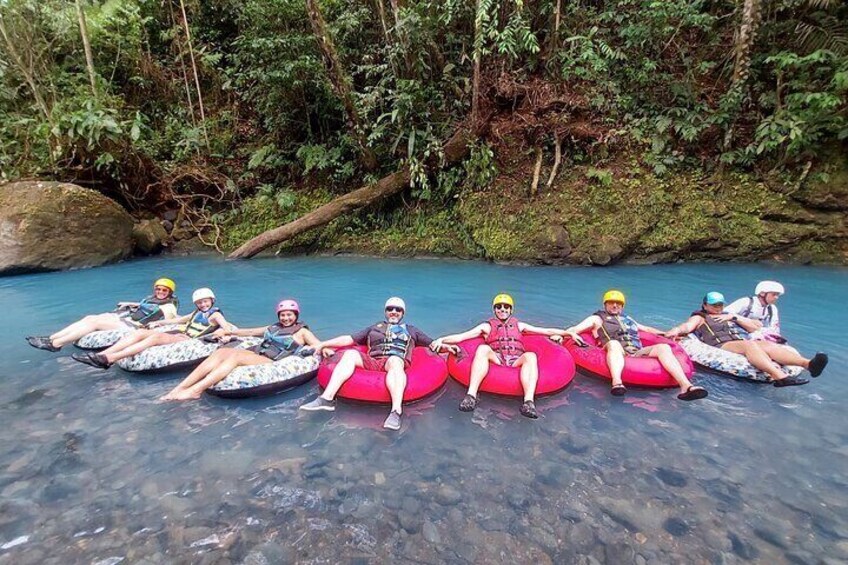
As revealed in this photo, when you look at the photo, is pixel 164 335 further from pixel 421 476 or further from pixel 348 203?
pixel 348 203

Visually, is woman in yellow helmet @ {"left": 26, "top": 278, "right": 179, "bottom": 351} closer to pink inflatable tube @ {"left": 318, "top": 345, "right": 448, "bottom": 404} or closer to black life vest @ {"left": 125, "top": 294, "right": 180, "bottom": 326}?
black life vest @ {"left": 125, "top": 294, "right": 180, "bottom": 326}

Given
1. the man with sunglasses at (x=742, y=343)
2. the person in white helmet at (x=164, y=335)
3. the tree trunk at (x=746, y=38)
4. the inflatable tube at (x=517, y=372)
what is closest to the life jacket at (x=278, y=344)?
the person in white helmet at (x=164, y=335)

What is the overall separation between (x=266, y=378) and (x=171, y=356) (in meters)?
1.37

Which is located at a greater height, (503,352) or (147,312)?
(147,312)

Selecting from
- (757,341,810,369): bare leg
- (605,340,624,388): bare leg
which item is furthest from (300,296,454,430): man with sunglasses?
(757,341,810,369): bare leg

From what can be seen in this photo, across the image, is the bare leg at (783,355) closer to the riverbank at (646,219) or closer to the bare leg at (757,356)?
the bare leg at (757,356)

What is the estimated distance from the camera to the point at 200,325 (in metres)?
5.66

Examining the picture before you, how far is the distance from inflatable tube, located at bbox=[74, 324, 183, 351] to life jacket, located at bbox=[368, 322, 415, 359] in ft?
8.85

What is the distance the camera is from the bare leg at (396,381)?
4168 mm

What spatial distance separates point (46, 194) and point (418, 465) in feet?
39.2

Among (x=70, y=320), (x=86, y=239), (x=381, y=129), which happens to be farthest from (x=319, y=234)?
(x=70, y=320)

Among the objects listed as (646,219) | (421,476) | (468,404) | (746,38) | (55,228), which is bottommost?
(421,476)

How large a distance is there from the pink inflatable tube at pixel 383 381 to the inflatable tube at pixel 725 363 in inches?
114

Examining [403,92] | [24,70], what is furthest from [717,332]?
[24,70]
